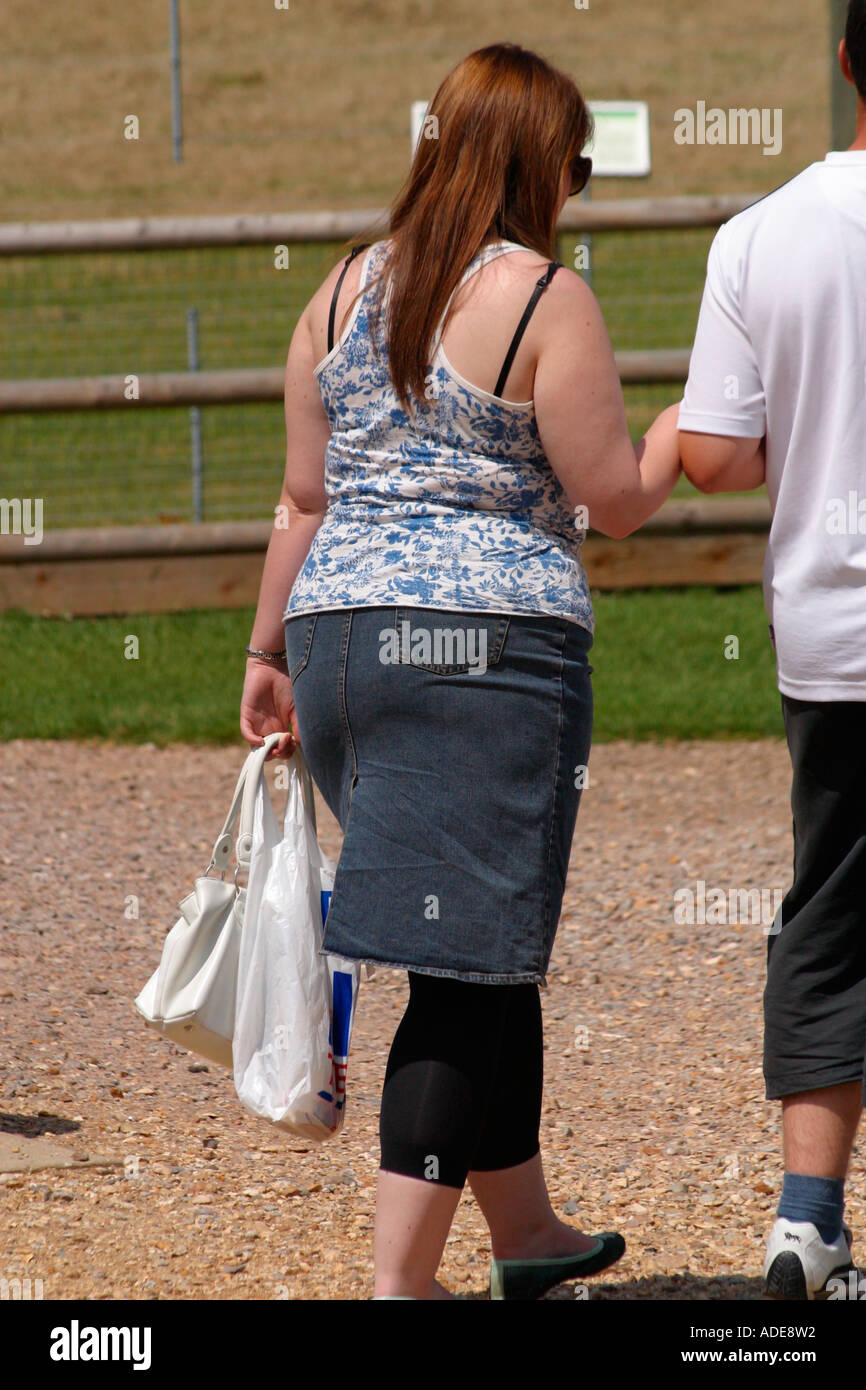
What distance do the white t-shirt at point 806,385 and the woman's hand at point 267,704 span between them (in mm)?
747

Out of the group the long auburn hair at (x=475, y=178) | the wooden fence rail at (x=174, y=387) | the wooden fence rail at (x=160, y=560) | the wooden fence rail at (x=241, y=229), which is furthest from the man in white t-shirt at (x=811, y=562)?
the wooden fence rail at (x=241, y=229)

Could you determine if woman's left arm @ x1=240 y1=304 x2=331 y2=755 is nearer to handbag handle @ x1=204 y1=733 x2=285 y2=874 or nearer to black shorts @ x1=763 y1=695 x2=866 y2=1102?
handbag handle @ x1=204 y1=733 x2=285 y2=874

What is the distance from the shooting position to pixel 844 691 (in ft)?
8.12

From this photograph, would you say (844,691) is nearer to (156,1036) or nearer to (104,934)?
(156,1036)

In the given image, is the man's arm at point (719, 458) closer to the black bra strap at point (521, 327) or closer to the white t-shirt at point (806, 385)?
the white t-shirt at point (806, 385)

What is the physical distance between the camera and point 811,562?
8.13 feet

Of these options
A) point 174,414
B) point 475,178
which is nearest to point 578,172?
point 475,178

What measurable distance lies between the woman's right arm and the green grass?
13.9ft

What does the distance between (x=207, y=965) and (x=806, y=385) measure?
1239mm

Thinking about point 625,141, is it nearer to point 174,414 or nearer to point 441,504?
point 174,414

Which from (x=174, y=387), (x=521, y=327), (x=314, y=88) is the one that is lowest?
(x=174, y=387)

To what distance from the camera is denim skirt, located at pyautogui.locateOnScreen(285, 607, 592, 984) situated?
2314mm

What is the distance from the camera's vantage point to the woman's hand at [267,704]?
2.74 m

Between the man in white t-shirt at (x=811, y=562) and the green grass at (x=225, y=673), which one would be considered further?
the green grass at (x=225, y=673)
